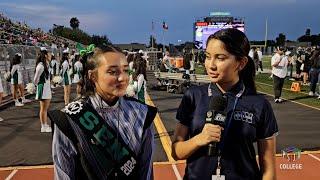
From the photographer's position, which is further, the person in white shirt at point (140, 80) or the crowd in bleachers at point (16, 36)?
the crowd in bleachers at point (16, 36)

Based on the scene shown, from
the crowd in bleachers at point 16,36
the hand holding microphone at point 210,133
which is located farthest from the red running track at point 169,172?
the crowd in bleachers at point 16,36

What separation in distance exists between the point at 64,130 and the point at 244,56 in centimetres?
115

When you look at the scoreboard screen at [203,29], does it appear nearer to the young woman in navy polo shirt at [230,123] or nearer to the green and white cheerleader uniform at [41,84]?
the green and white cheerleader uniform at [41,84]

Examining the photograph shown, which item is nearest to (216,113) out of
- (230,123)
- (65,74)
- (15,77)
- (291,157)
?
(230,123)

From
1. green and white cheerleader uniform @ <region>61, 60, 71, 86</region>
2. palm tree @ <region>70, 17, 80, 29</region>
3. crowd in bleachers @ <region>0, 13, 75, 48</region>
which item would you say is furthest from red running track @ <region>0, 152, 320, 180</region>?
palm tree @ <region>70, 17, 80, 29</region>

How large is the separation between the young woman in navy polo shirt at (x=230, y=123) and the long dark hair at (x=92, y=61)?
57cm

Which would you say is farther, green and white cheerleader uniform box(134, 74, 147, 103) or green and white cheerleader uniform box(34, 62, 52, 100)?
green and white cheerleader uniform box(134, 74, 147, 103)

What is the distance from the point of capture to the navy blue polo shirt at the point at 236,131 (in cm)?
266

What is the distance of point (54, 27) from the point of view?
77.3 metres

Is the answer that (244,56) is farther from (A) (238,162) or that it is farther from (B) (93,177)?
(B) (93,177)

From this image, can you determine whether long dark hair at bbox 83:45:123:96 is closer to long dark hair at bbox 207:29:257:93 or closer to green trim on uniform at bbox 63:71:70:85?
long dark hair at bbox 207:29:257:93

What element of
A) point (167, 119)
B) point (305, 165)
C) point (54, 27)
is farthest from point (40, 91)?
point (54, 27)

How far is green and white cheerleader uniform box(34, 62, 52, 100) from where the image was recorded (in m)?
10.4

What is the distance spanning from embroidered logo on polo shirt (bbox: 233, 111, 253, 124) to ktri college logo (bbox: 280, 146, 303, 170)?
5105mm
